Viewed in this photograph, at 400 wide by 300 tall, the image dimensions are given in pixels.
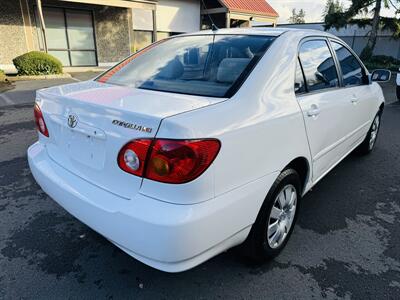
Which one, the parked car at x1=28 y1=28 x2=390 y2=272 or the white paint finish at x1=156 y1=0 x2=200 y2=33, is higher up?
the white paint finish at x1=156 y1=0 x2=200 y2=33

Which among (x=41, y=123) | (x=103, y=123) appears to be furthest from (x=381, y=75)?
(x=41, y=123)

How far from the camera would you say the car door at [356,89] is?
339cm

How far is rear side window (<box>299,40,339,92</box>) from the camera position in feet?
8.66

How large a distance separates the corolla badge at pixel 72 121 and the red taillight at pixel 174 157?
51cm

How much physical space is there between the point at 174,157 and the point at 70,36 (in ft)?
50.6

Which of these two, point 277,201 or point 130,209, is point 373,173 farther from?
point 130,209

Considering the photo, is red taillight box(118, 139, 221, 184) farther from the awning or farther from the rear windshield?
the awning

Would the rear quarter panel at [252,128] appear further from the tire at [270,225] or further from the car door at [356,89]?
the car door at [356,89]

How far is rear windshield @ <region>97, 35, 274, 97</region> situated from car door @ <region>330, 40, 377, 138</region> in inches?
50.6

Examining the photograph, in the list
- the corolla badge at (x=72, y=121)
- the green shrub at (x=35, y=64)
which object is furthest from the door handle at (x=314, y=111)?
the green shrub at (x=35, y=64)

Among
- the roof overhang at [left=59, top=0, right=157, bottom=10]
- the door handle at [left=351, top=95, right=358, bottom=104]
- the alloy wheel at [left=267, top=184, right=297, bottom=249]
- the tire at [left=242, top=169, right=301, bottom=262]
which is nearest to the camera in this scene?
the tire at [left=242, top=169, right=301, bottom=262]

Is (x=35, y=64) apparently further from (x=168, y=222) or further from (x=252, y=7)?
(x=252, y=7)

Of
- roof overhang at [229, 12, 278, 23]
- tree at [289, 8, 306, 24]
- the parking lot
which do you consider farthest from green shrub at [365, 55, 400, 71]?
tree at [289, 8, 306, 24]

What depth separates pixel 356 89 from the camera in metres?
3.57
